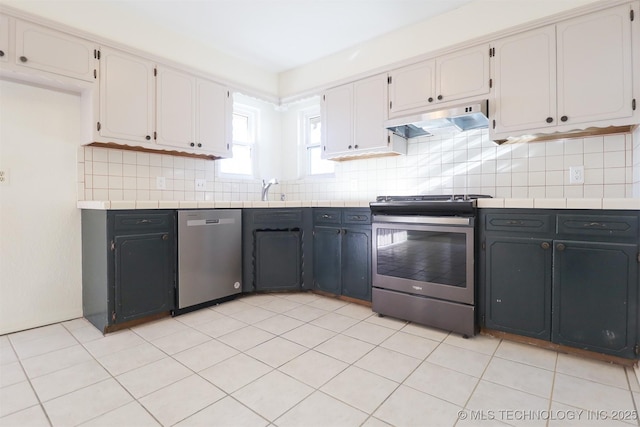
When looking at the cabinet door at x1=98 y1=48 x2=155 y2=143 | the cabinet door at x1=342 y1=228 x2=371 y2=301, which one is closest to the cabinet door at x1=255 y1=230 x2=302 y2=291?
the cabinet door at x1=342 y1=228 x2=371 y2=301

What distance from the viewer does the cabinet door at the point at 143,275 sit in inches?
91.7

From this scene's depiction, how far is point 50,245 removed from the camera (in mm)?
2537

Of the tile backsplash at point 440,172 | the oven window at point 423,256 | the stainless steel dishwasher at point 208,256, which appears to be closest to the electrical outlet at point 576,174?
the tile backsplash at point 440,172

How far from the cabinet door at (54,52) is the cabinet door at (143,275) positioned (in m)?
1.26

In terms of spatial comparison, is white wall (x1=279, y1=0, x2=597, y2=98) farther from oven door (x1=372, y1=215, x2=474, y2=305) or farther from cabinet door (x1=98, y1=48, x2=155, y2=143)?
cabinet door (x1=98, y1=48, x2=155, y2=143)

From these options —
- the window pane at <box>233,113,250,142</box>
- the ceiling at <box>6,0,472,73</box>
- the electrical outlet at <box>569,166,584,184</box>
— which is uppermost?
the ceiling at <box>6,0,472,73</box>

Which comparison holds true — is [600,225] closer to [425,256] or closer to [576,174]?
[576,174]

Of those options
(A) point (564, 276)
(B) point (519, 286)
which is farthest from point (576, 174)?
(B) point (519, 286)

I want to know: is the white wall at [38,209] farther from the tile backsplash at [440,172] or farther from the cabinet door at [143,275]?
the cabinet door at [143,275]

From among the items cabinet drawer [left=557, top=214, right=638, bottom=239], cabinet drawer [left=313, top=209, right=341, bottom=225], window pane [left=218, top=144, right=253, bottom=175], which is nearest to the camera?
cabinet drawer [left=557, top=214, right=638, bottom=239]

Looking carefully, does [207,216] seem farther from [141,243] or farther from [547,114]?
[547,114]

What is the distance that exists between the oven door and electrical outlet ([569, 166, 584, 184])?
2.97 ft

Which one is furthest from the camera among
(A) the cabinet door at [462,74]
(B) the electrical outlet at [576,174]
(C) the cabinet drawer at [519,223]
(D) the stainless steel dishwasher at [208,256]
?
(D) the stainless steel dishwasher at [208,256]

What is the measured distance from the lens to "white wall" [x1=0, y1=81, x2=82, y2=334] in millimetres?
2340
